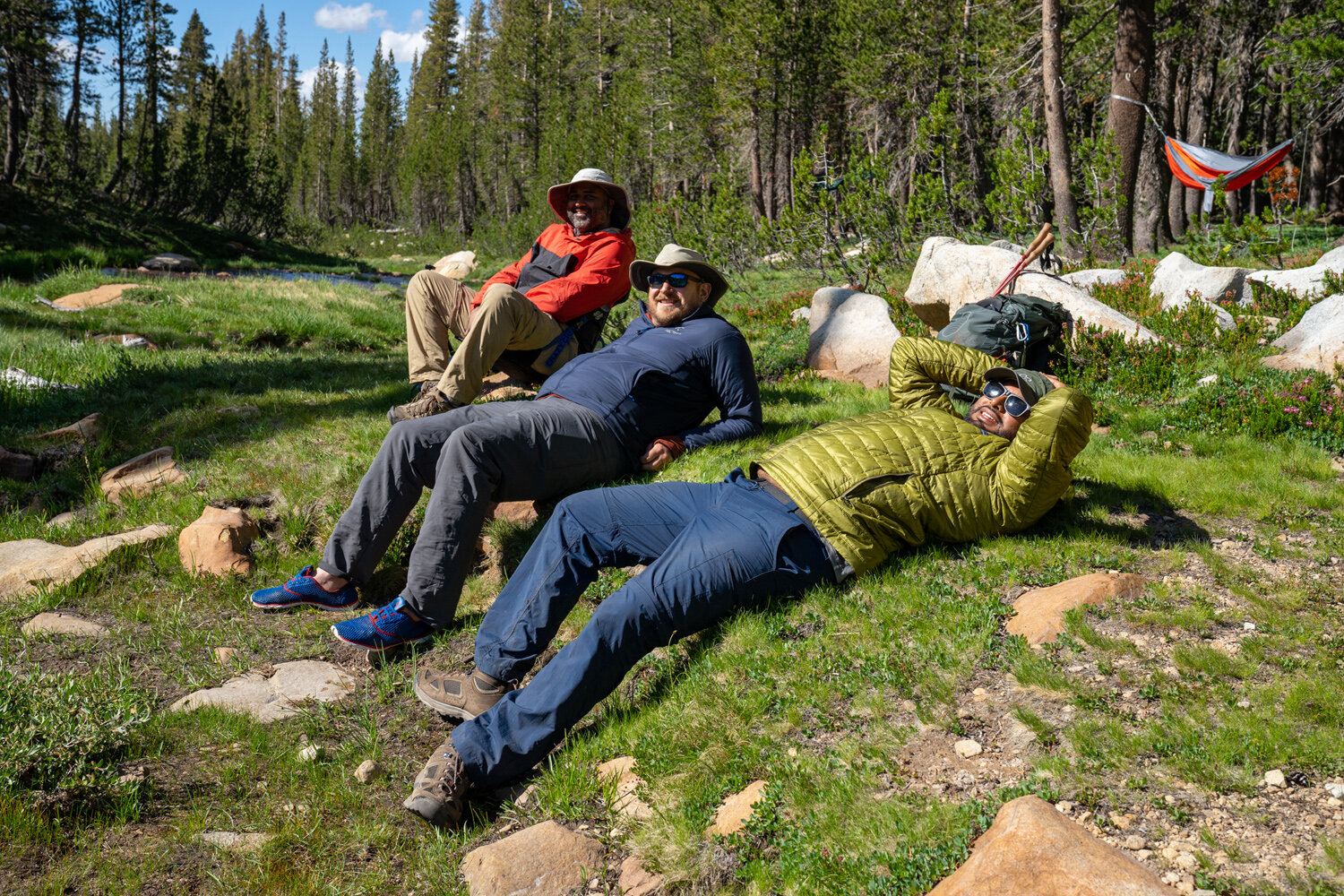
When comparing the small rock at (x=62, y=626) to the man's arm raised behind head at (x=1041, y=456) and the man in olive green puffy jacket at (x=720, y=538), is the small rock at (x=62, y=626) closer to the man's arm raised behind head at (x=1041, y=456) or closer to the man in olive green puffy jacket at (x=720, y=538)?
the man in olive green puffy jacket at (x=720, y=538)

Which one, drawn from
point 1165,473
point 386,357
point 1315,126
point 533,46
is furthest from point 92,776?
point 533,46

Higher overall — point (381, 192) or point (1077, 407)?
point (381, 192)

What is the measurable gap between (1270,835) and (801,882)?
3.83 feet

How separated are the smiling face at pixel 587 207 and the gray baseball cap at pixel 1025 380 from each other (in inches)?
126

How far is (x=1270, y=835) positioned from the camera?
2.03 m

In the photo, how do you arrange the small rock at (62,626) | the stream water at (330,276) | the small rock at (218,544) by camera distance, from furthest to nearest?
the stream water at (330,276)
the small rock at (218,544)
the small rock at (62,626)

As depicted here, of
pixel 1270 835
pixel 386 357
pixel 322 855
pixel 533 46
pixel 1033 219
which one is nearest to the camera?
pixel 1270 835

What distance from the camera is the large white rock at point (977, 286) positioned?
724 centimetres

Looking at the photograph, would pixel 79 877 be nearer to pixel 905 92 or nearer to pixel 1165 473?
pixel 1165 473

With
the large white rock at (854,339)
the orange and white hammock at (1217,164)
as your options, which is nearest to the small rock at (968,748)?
the large white rock at (854,339)

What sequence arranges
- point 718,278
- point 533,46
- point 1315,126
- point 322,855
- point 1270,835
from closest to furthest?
point 1270,835 → point 322,855 → point 718,278 → point 1315,126 → point 533,46

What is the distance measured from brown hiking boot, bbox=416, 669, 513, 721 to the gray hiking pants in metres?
0.56

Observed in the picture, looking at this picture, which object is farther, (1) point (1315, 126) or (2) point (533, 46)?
(2) point (533, 46)

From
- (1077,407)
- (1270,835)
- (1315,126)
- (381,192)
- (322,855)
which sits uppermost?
(381,192)
